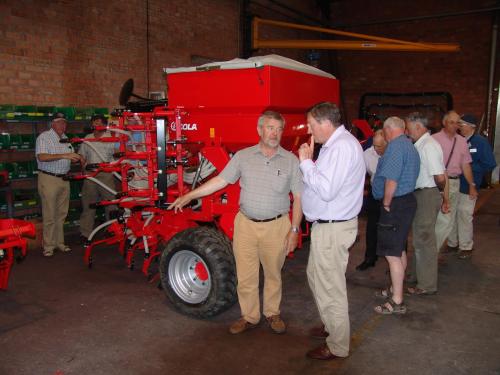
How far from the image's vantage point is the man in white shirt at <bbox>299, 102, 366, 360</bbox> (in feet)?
9.87

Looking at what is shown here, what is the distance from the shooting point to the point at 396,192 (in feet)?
13.5

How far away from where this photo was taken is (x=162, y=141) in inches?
170

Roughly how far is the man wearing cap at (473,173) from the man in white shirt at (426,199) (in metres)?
1.50

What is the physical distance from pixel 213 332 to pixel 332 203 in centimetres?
159

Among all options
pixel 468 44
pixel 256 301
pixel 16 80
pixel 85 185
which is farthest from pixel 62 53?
pixel 468 44

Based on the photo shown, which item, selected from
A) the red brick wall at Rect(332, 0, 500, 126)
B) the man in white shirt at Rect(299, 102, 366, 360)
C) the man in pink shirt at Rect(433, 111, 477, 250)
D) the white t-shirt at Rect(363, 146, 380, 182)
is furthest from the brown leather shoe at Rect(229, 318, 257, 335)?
the red brick wall at Rect(332, 0, 500, 126)

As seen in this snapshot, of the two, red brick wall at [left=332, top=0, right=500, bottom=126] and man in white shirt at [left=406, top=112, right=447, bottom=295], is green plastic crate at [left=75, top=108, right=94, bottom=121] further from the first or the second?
red brick wall at [left=332, top=0, right=500, bottom=126]

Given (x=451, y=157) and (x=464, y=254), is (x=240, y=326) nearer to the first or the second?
(x=451, y=157)

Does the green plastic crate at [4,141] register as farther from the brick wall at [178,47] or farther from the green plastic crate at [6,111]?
the brick wall at [178,47]

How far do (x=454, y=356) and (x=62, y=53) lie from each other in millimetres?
6571

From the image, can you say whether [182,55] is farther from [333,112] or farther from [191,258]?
[333,112]

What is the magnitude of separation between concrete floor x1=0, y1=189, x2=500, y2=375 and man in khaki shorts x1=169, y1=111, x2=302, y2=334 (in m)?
0.55

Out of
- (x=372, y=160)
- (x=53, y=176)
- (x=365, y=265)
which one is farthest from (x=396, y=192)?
(x=53, y=176)

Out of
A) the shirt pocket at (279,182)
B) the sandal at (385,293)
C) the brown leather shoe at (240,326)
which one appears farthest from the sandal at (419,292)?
the shirt pocket at (279,182)
